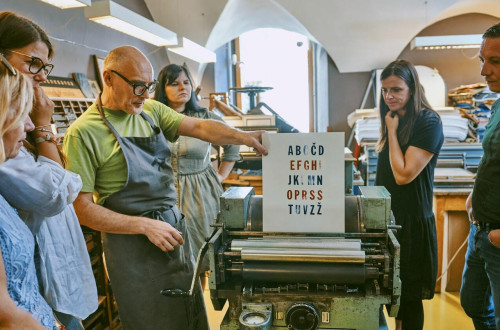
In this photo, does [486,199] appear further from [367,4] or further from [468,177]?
[367,4]

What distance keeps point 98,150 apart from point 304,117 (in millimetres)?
6903

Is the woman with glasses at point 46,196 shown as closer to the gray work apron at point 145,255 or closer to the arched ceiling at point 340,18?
the gray work apron at point 145,255

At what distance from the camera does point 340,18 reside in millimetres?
6184

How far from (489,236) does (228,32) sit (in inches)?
250

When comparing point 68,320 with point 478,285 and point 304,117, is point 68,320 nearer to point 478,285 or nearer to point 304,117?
point 478,285

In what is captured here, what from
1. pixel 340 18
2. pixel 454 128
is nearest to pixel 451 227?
pixel 454 128

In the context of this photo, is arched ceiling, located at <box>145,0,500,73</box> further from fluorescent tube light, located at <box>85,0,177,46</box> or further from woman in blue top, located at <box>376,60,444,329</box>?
woman in blue top, located at <box>376,60,444,329</box>

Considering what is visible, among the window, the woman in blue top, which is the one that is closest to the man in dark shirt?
the woman in blue top

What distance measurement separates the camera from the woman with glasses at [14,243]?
36.7 inches

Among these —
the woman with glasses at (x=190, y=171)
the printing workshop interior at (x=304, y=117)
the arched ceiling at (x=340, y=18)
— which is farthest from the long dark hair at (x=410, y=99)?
the arched ceiling at (x=340, y=18)

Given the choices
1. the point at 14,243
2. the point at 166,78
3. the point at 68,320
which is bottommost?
the point at 68,320

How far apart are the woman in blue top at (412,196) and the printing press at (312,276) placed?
0.81 m

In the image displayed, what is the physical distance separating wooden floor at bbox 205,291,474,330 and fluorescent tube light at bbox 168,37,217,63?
229 centimetres

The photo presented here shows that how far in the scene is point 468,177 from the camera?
10.1 ft
